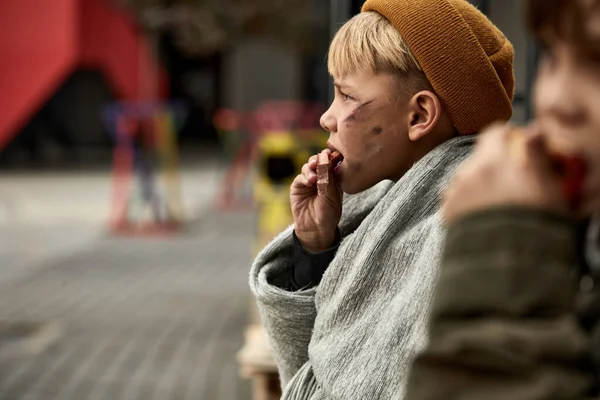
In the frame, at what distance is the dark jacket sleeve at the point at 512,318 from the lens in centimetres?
95

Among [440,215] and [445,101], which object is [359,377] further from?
[445,101]

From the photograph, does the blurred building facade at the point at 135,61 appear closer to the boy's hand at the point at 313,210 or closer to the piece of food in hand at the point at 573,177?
the boy's hand at the point at 313,210

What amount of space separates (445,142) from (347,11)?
1.99 metres

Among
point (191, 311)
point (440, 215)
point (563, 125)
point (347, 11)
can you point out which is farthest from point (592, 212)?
point (191, 311)

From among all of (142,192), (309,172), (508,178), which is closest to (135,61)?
(142,192)

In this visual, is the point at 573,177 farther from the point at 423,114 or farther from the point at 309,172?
the point at 309,172

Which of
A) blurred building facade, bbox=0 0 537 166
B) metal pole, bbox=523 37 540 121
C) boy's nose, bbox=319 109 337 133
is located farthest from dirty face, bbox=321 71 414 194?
blurred building facade, bbox=0 0 537 166

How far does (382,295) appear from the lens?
1.64 meters

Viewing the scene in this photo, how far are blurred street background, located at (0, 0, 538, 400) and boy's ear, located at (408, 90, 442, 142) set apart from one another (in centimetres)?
91

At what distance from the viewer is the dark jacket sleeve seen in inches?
37.4

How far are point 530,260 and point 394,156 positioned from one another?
→ 0.78 metres

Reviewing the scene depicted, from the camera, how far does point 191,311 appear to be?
24.0 ft

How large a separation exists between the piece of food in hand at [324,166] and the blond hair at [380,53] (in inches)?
5.9

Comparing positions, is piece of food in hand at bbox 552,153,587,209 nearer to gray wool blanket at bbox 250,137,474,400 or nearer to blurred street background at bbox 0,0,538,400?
gray wool blanket at bbox 250,137,474,400
